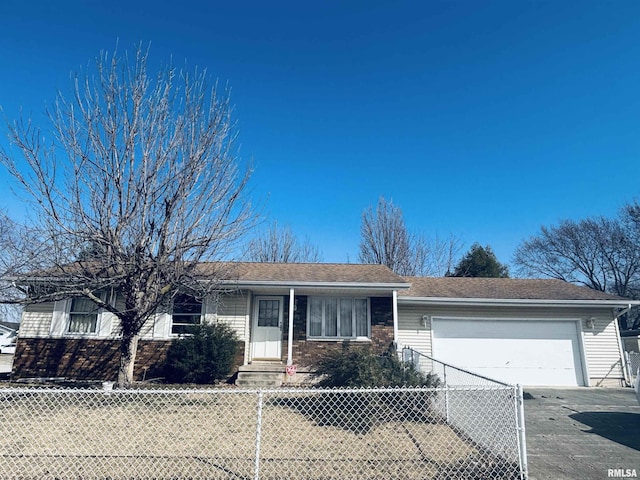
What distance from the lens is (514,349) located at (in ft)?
36.7

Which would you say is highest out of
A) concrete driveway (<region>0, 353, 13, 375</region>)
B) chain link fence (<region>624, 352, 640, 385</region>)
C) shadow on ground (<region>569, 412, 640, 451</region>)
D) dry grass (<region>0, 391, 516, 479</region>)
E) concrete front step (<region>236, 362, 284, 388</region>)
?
chain link fence (<region>624, 352, 640, 385</region>)

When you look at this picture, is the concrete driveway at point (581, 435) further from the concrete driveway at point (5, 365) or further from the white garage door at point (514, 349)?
the concrete driveway at point (5, 365)

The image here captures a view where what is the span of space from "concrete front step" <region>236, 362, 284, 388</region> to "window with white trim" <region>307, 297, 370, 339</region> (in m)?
1.57

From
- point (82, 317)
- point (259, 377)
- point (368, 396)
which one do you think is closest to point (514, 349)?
point (368, 396)

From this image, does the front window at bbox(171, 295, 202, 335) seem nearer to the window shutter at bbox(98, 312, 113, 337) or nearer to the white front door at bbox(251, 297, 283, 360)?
the white front door at bbox(251, 297, 283, 360)

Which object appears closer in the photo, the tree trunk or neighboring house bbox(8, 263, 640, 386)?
the tree trunk

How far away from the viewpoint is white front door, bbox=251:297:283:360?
1096 cm

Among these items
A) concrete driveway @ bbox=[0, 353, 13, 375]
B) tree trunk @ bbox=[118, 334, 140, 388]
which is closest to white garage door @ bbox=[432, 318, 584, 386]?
tree trunk @ bbox=[118, 334, 140, 388]

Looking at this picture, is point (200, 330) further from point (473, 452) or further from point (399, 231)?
point (399, 231)

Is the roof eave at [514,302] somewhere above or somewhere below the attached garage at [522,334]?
above

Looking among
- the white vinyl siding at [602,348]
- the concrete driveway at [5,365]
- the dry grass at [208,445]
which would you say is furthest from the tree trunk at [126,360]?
the white vinyl siding at [602,348]

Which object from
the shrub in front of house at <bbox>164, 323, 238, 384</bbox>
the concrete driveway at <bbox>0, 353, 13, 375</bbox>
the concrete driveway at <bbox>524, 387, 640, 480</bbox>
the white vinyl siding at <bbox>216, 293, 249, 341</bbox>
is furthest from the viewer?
the concrete driveway at <bbox>0, 353, 13, 375</bbox>

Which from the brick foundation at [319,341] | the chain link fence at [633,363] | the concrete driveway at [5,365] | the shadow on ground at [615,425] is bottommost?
the concrete driveway at [5,365]

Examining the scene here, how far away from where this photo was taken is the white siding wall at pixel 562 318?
11.0 m
